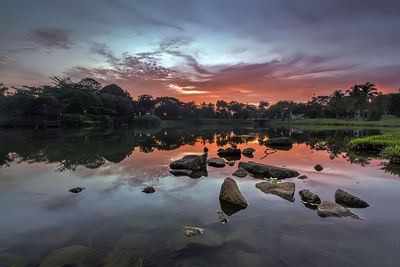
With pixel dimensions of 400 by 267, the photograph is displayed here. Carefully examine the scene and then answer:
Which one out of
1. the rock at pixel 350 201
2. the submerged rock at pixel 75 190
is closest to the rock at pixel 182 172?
the submerged rock at pixel 75 190

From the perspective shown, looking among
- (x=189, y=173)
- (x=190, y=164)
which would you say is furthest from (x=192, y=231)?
(x=190, y=164)

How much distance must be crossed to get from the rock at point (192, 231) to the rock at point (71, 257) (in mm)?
1892

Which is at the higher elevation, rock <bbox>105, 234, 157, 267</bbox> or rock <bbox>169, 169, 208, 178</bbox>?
rock <bbox>105, 234, 157, 267</bbox>

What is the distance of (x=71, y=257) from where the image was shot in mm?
3883

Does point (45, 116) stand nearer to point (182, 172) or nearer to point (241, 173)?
point (182, 172)

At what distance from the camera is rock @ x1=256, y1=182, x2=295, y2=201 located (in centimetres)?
709

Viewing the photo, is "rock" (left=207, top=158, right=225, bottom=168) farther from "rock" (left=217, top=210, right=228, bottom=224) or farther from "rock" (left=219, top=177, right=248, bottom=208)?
"rock" (left=217, top=210, right=228, bottom=224)

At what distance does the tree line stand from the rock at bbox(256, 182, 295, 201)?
190 ft

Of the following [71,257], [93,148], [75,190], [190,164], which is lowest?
[93,148]

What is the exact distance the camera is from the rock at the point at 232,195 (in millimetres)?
6449

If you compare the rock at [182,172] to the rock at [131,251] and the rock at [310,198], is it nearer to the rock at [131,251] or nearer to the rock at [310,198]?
the rock at [310,198]

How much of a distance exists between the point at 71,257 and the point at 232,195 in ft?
14.8

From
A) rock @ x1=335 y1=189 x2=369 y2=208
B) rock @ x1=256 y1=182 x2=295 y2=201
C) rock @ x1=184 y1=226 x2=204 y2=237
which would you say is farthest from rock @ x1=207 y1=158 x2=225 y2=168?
rock @ x1=184 y1=226 x2=204 y2=237

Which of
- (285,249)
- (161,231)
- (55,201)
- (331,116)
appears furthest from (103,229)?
(331,116)
